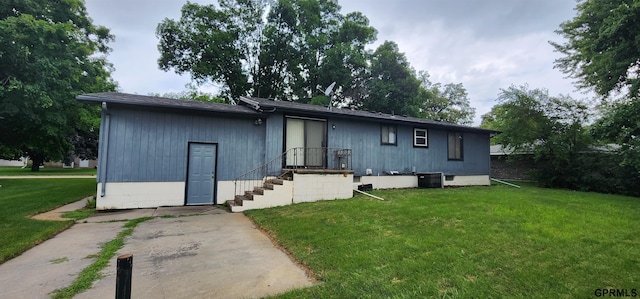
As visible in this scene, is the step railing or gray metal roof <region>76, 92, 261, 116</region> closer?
gray metal roof <region>76, 92, 261, 116</region>

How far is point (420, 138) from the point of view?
38.2 ft

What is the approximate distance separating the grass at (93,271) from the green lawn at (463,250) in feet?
7.09

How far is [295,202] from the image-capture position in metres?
7.92

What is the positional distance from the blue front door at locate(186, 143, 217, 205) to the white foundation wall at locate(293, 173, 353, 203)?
8.45 ft

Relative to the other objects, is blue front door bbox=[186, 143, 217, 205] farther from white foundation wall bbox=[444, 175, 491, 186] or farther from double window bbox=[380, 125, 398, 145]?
white foundation wall bbox=[444, 175, 491, 186]

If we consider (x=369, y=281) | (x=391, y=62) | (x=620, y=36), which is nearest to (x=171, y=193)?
(x=369, y=281)

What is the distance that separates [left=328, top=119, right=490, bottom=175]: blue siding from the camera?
10211mm

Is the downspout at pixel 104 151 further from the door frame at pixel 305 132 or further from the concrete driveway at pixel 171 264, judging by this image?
the door frame at pixel 305 132

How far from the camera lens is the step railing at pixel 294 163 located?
8.75 metres

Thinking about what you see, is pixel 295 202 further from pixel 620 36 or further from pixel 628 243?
pixel 620 36

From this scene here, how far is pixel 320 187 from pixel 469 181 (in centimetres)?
819

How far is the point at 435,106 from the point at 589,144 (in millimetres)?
20348

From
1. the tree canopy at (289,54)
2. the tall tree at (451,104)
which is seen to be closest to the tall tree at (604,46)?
the tree canopy at (289,54)

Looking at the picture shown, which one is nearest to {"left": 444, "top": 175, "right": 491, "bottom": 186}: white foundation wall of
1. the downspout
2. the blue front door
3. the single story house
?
the single story house
